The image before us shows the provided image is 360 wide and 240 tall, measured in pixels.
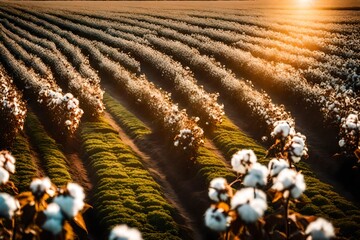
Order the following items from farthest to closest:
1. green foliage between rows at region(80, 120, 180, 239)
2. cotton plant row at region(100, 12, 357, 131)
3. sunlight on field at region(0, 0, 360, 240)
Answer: cotton plant row at region(100, 12, 357, 131)
green foliage between rows at region(80, 120, 180, 239)
sunlight on field at region(0, 0, 360, 240)

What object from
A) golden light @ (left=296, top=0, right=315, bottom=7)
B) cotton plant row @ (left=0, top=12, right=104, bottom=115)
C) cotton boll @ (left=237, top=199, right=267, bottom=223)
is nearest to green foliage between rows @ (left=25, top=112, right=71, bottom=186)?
cotton plant row @ (left=0, top=12, right=104, bottom=115)

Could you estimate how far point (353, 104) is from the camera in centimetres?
2059

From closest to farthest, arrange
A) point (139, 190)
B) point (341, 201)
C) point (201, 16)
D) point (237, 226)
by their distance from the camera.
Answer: point (237, 226)
point (341, 201)
point (139, 190)
point (201, 16)

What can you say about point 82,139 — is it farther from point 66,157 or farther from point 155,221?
point 155,221

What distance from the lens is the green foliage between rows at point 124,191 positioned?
1320 centimetres

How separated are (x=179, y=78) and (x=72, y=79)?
8.05 m

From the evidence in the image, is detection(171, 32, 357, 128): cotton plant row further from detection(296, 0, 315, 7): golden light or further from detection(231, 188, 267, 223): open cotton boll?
detection(296, 0, 315, 7): golden light

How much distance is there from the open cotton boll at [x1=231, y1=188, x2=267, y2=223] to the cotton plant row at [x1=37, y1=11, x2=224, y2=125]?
16.9 m

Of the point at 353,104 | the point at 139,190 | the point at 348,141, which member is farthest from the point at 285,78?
the point at 139,190

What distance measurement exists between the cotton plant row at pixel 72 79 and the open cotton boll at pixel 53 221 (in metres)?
19.3

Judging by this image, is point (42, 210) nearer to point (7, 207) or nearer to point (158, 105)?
point (7, 207)

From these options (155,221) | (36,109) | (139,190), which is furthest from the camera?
(36,109)

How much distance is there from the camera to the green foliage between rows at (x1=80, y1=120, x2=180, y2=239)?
13203mm

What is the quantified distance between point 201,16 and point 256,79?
45.1 meters
